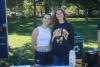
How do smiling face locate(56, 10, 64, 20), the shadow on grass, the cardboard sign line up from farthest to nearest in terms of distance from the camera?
the shadow on grass < the cardboard sign < smiling face locate(56, 10, 64, 20)

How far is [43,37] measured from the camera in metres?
6.33

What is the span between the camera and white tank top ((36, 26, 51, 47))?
20.7 feet

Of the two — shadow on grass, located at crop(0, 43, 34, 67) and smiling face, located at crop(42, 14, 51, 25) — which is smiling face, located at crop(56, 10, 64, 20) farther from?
shadow on grass, located at crop(0, 43, 34, 67)

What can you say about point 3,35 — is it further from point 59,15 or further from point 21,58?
point 59,15

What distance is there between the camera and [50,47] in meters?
6.37

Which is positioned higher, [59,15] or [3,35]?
[59,15]

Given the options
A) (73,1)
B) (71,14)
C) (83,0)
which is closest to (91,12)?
(71,14)

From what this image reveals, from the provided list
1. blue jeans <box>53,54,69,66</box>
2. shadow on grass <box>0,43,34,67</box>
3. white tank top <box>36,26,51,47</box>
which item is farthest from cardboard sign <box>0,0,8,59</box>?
blue jeans <box>53,54,69,66</box>

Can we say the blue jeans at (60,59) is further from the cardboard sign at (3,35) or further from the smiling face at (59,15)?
the cardboard sign at (3,35)

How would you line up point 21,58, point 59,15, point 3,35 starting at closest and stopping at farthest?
point 59,15 < point 3,35 < point 21,58

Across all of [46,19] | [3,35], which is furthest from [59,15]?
[3,35]

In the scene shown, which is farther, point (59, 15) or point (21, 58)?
point (21, 58)

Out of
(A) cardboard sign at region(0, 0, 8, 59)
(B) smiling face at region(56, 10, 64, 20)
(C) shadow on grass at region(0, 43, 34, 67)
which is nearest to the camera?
(B) smiling face at region(56, 10, 64, 20)

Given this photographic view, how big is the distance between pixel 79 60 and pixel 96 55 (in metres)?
0.36
